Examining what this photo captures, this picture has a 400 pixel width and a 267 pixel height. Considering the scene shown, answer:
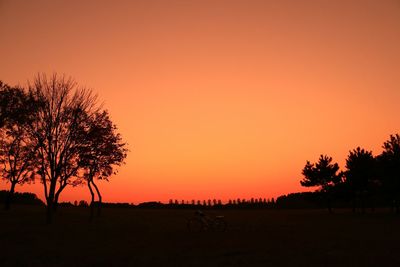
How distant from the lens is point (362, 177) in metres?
59.8

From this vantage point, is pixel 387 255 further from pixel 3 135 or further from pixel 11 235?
pixel 3 135

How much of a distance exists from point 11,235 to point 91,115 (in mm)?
14900

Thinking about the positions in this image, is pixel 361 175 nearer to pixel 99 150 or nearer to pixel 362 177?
pixel 362 177

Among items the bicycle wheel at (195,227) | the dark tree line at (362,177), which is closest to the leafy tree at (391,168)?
the dark tree line at (362,177)

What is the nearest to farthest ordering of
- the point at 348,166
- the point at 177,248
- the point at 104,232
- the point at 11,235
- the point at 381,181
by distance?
the point at 177,248, the point at 11,235, the point at 104,232, the point at 381,181, the point at 348,166

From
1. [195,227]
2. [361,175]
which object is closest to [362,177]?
[361,175]

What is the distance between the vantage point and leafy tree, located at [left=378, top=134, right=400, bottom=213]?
49.4m

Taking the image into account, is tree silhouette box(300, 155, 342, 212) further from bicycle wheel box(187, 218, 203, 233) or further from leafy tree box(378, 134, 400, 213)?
bicycle wheel box(187, 218, 203, 233)

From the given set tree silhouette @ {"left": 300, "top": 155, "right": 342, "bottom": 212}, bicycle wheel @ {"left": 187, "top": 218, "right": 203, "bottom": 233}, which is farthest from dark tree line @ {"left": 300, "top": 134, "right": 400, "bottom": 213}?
bicycle wheel @ {"left": 187, "top": 218, "right": 203, "bottom": 233}

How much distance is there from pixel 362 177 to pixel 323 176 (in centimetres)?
785

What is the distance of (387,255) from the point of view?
15.8m

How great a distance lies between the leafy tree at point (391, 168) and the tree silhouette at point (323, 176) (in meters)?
12.6

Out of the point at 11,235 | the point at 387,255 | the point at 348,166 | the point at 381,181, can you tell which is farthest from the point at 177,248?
the point at 348,166

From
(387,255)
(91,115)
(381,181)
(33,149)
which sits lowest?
(387,255)
